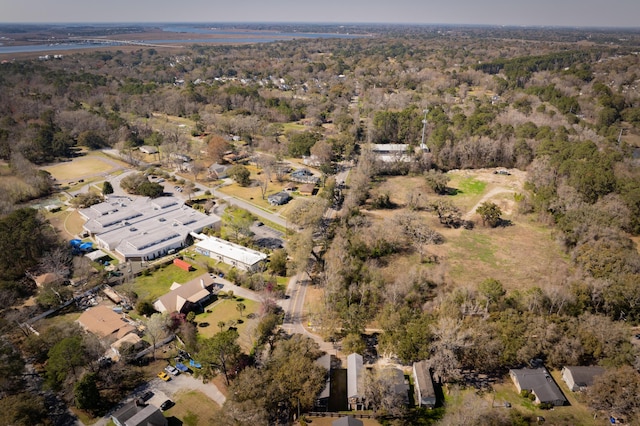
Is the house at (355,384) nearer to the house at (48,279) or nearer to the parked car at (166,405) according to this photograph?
the parked car at (166,405)

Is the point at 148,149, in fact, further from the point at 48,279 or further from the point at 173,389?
the point at 173,389

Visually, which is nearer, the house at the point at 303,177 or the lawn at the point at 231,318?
the lawn at the point at 231,318

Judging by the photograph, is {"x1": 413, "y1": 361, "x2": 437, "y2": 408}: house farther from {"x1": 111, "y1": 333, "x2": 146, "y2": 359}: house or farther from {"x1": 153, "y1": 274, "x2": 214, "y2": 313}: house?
{"x1": 111, "y1": 333, "x2": 146, "y2": 359}: house

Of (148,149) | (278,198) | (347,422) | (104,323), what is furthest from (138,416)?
(148,149)

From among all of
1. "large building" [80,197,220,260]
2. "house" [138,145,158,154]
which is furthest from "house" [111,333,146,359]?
"house" [138,145,158,154]

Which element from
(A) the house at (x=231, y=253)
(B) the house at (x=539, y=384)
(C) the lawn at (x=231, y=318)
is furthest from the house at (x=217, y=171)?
(B) the house at (x=539, y=384)

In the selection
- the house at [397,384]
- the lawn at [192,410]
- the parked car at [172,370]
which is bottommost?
Result: the lawn at [192,410]
